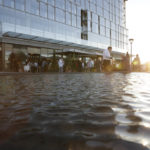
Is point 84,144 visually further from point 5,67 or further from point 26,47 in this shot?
point 26,47

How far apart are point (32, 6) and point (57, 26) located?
14.1 ft

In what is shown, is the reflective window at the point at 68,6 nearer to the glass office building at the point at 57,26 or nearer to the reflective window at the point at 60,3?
the glass office building at the point at 57,26

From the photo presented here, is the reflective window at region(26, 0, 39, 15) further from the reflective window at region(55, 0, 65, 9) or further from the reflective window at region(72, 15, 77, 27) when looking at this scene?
the reflective window at region(72, 15, 77, 27)

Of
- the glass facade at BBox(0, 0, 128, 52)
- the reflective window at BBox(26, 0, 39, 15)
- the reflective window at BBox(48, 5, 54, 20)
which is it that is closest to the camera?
the glass facade at BBox(0, 0, 128, 52)

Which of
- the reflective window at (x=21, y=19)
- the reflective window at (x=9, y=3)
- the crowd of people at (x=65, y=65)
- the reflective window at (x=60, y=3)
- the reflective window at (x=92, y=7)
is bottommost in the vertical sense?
the crowd of people at (x=65, y=65)

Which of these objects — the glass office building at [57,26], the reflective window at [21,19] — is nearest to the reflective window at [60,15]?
the glass office building at [57,26]

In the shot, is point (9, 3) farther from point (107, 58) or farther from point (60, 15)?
point (107, 58)

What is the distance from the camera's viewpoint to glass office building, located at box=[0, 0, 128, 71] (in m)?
20.2

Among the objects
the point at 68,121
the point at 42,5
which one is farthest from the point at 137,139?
the point at 42,5

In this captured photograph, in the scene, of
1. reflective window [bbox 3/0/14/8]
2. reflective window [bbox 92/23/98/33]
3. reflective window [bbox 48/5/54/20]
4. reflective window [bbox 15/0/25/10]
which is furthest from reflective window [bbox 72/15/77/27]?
reflective window [bbox 3/0/14/8]

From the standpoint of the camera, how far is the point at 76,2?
2994 centimetres

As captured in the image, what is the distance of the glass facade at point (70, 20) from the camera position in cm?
2127

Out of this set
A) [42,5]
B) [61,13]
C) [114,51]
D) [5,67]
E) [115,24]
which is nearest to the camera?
[5,67]

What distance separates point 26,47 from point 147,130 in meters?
21.5
